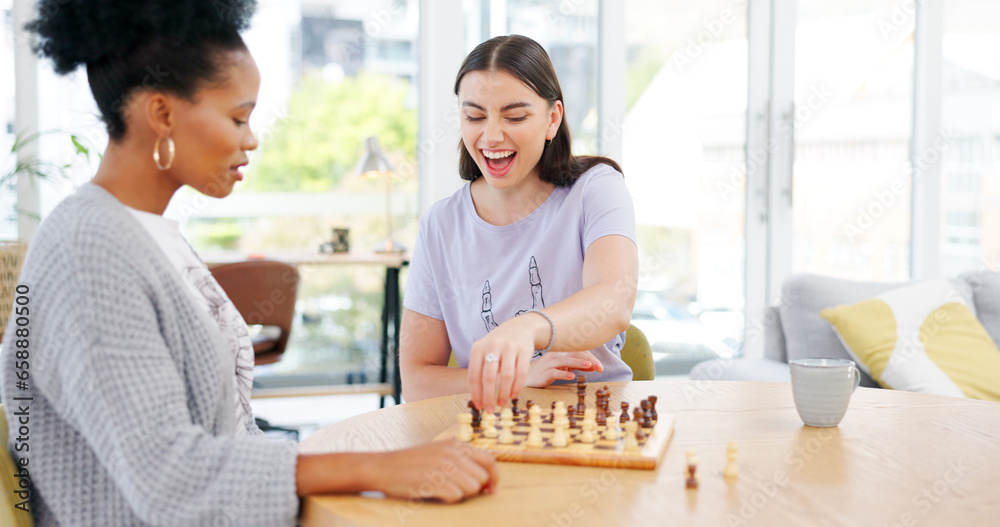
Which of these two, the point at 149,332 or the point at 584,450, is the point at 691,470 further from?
the point at 149,332

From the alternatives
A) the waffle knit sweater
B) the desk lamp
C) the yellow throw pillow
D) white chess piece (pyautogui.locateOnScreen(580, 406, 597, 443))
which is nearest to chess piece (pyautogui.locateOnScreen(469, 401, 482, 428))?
white chess piece (pyautogui.locateOnScreen(580, 406, 597, 443))

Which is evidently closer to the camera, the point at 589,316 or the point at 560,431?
the point at 560,431

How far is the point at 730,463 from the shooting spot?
0.92m

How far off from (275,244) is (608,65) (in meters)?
1.88

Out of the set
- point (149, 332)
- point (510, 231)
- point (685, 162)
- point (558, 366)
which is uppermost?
point (685, 162)

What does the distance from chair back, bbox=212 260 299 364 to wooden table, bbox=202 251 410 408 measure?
146 mm

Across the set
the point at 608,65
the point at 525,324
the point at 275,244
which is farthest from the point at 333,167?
the point at 525,324

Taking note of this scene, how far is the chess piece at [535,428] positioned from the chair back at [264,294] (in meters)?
2.26

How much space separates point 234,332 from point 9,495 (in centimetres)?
29

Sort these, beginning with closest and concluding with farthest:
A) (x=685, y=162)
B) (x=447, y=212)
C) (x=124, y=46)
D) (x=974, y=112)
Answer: (x=124, y=46) < (x=447, y=212) < (x=685, y=162) < (x=974, y=112)

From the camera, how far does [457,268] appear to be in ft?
5.38

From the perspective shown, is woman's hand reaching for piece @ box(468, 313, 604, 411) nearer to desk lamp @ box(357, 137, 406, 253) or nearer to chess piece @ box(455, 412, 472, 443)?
chess piece @ box(455, 412, 472, 443)

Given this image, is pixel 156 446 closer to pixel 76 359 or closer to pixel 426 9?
pixel 76 359

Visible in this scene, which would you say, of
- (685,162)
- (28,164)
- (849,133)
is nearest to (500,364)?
(28,164)
